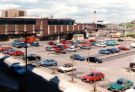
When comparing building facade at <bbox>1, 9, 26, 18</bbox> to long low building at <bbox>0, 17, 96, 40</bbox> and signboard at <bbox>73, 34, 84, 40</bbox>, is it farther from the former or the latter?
signboard at <bbox>73, 34, 84, 40</bbox>

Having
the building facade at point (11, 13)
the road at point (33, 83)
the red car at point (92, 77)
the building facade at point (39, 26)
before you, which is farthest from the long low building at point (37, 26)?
the red car at point (92, 77)

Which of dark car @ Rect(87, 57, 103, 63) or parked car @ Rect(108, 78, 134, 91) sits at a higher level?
dark car @ Rect(87, 57, 103, 63)

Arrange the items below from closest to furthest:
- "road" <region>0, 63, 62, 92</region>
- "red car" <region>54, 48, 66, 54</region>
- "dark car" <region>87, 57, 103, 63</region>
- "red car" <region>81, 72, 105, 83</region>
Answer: "road" <region>0, 63, 62, 92</region>, "red car" <region>81, 72, 105, 83</region>, "dark car" <region>87, 57, 103, 63</region>, "red car" <region>54, 48, 66, 54</region>

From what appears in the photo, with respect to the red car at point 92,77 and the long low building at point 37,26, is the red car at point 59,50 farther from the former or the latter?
the red car at point 92,77

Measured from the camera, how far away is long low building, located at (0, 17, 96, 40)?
4715 inches

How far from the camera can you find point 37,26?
127625 millimetres

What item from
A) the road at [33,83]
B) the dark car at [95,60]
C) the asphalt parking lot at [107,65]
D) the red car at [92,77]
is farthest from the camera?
the dark car at [95,60]

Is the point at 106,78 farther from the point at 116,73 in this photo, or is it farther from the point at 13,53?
the point at 13,53

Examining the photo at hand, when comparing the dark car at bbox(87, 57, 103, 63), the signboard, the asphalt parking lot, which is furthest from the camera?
the signboard

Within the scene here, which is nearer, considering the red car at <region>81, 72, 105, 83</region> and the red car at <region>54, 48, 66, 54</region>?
the red car at <region>81, 72, 105, 83</region>

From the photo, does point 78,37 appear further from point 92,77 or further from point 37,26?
point 92,77

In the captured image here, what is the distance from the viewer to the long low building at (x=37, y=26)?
11975 cm

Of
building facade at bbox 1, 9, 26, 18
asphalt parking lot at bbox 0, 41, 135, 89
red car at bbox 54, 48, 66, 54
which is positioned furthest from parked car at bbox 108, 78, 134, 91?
building facade at bbox 1, 9, 26, 18

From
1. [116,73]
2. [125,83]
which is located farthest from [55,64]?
[125,83]
